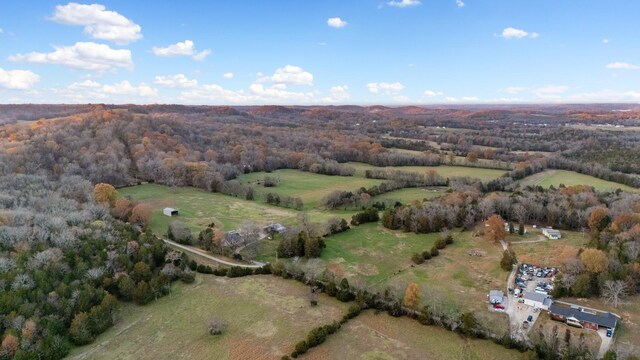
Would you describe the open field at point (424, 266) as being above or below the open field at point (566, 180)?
below

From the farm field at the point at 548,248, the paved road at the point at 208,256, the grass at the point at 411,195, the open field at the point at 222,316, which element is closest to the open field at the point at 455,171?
the grass at the point at 411,195

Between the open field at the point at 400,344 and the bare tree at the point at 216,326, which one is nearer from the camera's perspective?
the open field at the point at 400,344

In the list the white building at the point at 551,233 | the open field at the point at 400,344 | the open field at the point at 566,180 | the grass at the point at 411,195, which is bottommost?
the open field at the point at 400,344

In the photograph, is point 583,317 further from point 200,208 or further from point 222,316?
point 200,208

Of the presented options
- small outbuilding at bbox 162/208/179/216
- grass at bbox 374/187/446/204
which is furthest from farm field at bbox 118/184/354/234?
grass at bbox 374/187/446/204

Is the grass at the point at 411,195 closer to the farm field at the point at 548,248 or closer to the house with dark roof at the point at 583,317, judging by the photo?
the farm field at the point at 548,248

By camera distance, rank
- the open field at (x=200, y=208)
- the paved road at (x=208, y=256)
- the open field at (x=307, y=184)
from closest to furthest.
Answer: the paved road at (x=208, y=256) < the open field at (x=200, y=208) < the open field at (x=307, y=184)
